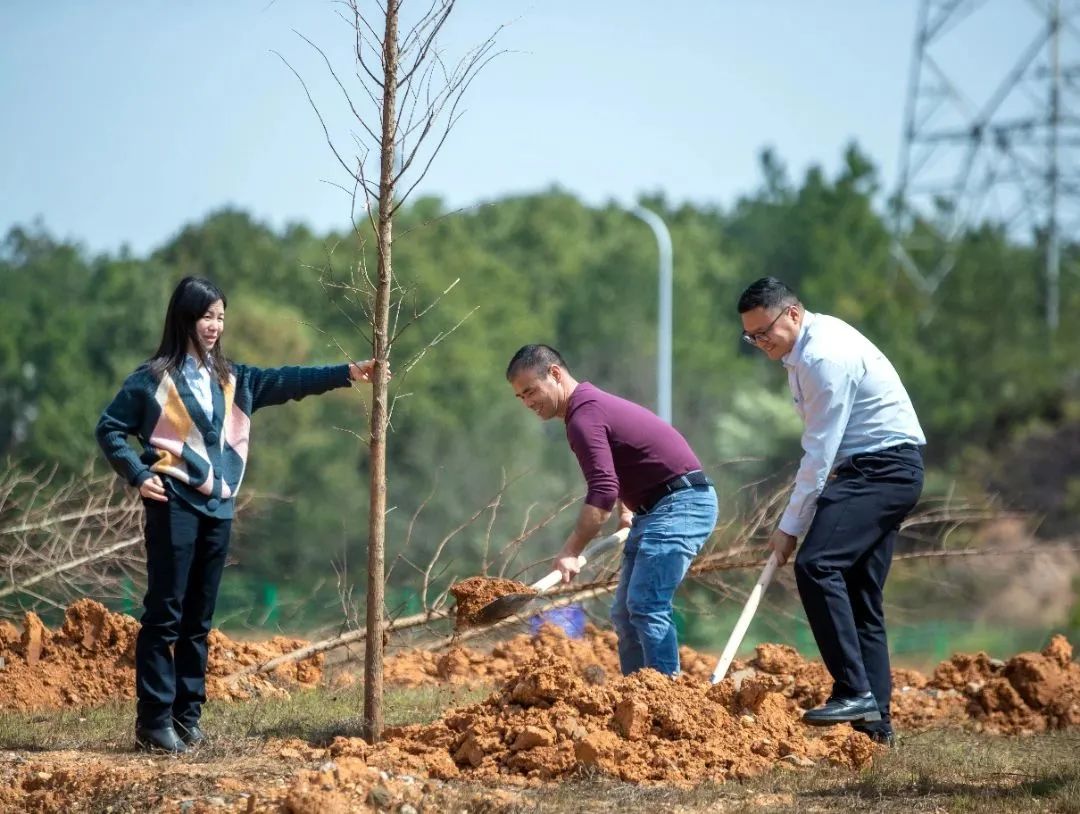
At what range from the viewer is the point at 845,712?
610cm

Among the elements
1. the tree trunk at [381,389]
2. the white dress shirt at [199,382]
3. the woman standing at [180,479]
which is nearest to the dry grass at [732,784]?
the woman standing at [180,479]

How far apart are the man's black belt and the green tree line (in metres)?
13.2

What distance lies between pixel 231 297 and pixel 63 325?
7.63 m

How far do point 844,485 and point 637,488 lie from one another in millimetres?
998

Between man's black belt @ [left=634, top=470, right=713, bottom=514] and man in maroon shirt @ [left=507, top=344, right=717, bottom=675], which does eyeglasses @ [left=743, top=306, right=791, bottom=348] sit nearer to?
man in maroon shirt @ [left=507, top=344, right=717, bottom=675]

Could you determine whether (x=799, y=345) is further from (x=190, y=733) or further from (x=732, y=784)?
(x=190, y=733)

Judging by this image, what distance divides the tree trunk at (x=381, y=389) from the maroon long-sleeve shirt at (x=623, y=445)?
90cm

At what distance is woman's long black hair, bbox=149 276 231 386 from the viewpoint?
622 centimetres

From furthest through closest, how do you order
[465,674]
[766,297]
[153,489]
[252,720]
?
1. [465,674]
2. [252,720]
3. [766,297]
4. [153,489]

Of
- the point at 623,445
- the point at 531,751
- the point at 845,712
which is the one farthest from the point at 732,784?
the point at 623,445

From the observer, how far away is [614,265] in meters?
54.5

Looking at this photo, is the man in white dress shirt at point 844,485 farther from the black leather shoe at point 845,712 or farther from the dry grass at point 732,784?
the dry grass at point 732,784

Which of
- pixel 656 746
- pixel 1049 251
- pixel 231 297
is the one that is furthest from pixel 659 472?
pixel 231 297

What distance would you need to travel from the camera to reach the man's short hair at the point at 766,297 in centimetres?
635
